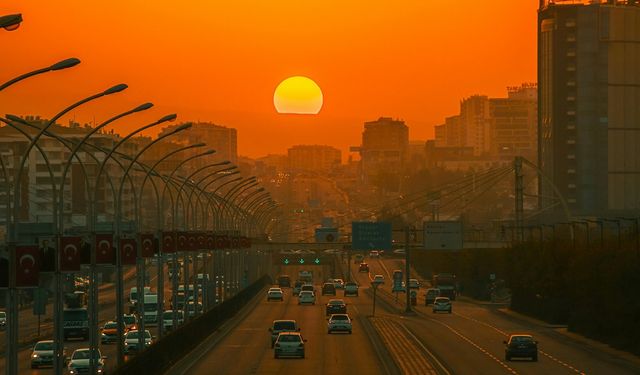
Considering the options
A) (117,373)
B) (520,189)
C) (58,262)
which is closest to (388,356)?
(117,373)

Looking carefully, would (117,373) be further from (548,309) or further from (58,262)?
(548,309)

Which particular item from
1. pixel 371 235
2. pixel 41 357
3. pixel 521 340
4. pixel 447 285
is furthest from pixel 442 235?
pixel 41 357

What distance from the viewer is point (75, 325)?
3590 inches

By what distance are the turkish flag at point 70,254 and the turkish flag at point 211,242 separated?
52132 millimetres

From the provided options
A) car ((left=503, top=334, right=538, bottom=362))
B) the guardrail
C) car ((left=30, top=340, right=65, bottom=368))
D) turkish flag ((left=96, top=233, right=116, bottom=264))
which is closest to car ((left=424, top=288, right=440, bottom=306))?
the guardrail

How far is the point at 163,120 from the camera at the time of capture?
56.1m

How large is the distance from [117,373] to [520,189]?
10263 cm

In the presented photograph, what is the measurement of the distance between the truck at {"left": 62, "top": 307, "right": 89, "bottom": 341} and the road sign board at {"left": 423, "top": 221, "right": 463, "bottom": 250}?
40.0m

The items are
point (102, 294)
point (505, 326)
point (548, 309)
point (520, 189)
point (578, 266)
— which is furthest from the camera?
point (102, 294)

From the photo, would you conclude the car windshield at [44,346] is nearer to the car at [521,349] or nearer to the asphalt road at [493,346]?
the asphalt road at [493,346]

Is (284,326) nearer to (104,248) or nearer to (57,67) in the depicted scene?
(104,248)

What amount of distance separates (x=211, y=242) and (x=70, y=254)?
5630 centimetres

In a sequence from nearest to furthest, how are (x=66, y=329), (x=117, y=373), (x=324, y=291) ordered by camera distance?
1. (x=117, y=373)
2. (x=66, y=329)
3. (x=324, y=291)

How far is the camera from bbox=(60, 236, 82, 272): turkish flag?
A: 143 ft
